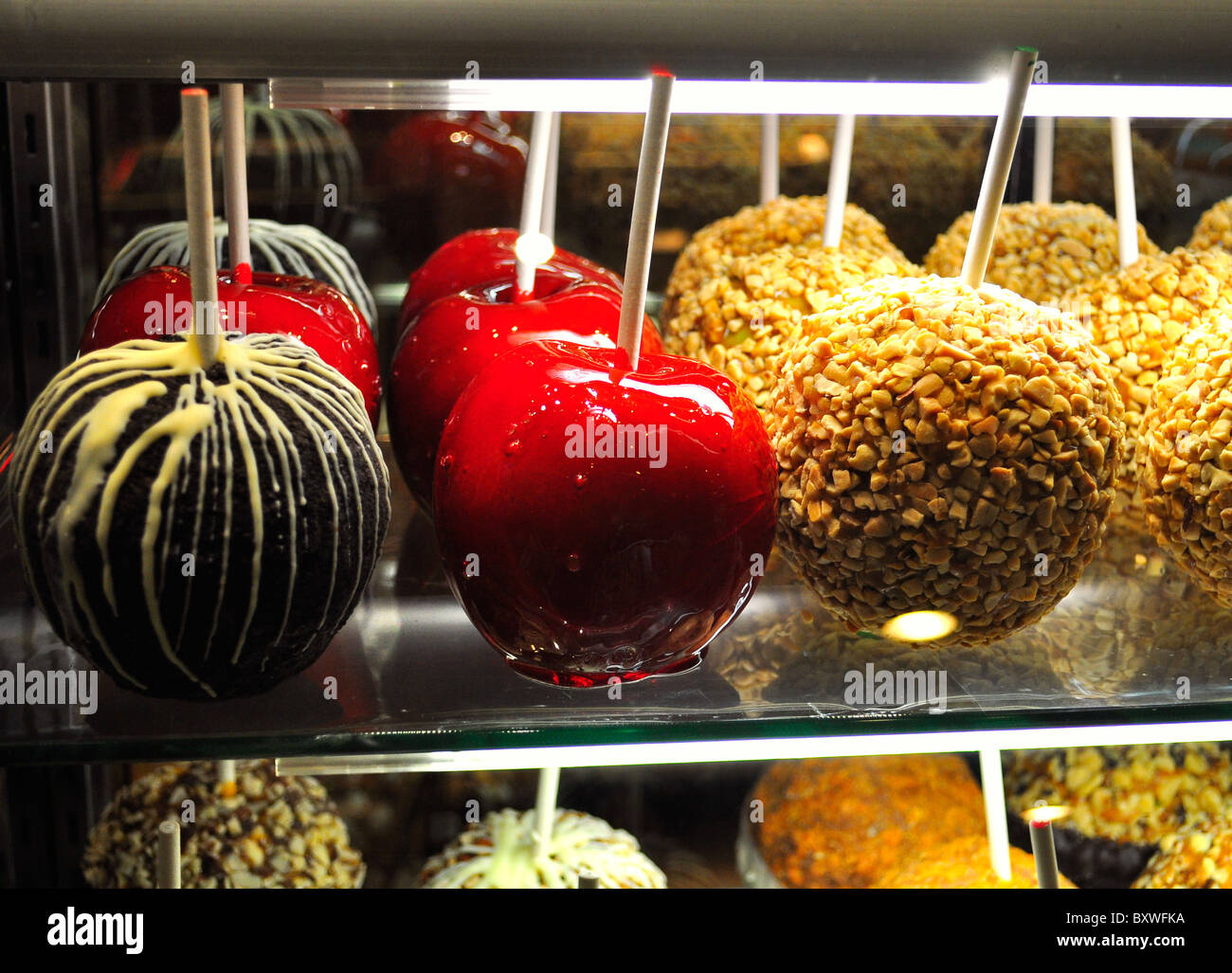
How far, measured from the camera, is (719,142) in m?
0.88

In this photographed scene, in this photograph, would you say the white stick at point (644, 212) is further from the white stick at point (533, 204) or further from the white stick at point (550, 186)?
the white stick at point (550, 186)

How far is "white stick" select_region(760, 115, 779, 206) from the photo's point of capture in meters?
0.78

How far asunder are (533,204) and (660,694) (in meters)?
0.28

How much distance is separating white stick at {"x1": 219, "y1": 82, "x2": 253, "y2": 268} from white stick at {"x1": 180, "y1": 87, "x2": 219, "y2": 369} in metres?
0.10

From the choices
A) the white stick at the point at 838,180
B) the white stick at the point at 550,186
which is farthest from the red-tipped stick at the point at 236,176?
the white stick at the point at 838,180

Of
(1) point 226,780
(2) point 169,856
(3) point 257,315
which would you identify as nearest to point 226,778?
(1) point 226,780

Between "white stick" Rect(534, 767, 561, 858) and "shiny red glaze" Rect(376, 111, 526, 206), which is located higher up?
"shiny red glaze" Rect(376, 111, 526, 206)

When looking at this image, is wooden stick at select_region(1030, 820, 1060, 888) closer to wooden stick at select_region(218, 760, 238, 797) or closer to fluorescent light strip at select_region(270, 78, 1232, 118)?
fluorescent light strip at select_region(270, 78, 1232, 118)

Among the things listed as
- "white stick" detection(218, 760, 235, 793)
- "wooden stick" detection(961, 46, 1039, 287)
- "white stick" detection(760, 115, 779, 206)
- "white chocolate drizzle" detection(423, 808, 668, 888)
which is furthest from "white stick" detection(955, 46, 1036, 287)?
"white stick" detection(218, 760, 235, 793)

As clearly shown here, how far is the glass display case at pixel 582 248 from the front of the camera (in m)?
0.49

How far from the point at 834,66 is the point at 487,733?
1.12ft

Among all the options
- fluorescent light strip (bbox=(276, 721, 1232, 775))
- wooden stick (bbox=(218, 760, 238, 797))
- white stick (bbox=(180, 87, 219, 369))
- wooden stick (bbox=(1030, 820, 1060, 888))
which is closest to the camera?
white stick (bbox=(180, 87, 219, 369))

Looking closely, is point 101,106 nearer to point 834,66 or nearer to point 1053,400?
point 834,66
